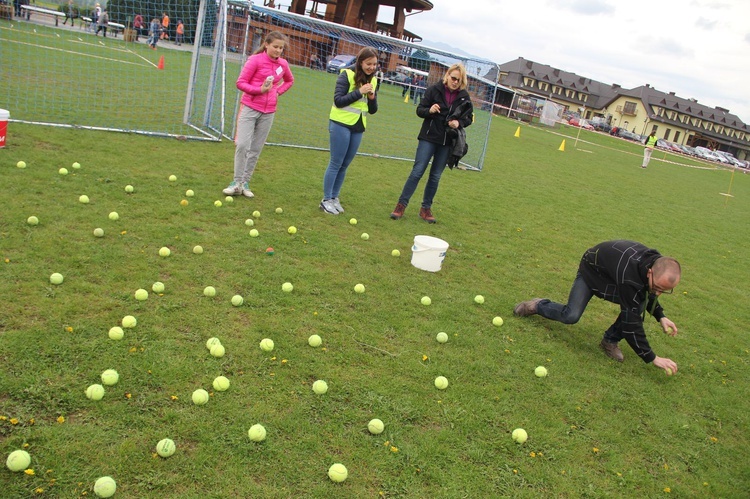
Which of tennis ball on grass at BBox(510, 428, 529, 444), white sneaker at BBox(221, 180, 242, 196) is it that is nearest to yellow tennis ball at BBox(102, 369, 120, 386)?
tennis ball on grass at BBox(510, 428, 529, 444)

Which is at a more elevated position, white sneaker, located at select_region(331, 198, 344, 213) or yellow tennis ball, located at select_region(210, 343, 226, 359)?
white sneaker, located at select_region(331, 198, 344, 213)

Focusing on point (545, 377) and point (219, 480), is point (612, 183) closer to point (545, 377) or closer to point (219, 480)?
point (545, 377)

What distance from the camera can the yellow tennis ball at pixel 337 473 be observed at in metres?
2.75

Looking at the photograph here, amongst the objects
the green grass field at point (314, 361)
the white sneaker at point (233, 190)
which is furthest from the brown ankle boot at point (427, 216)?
the white sneaker at point (233, 190)

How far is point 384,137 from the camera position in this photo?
15328 mm

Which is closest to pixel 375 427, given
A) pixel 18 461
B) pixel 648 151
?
pixel 18 461

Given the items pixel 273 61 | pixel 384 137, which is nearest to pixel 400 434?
pixel 273 61

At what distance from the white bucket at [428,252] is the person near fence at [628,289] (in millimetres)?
1289

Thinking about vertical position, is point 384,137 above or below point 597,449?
above

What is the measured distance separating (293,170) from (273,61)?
8.73 ft

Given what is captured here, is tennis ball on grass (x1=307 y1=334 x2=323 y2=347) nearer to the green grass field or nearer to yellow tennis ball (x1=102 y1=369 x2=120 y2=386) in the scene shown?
the green grass field

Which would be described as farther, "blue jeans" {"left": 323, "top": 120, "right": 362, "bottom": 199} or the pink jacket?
"blue jeans" {"left": 323, "top": 120, "right": 362, "bottom": 199}

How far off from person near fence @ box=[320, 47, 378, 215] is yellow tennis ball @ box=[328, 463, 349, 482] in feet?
14.7

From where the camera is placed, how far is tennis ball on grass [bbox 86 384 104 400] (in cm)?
296
